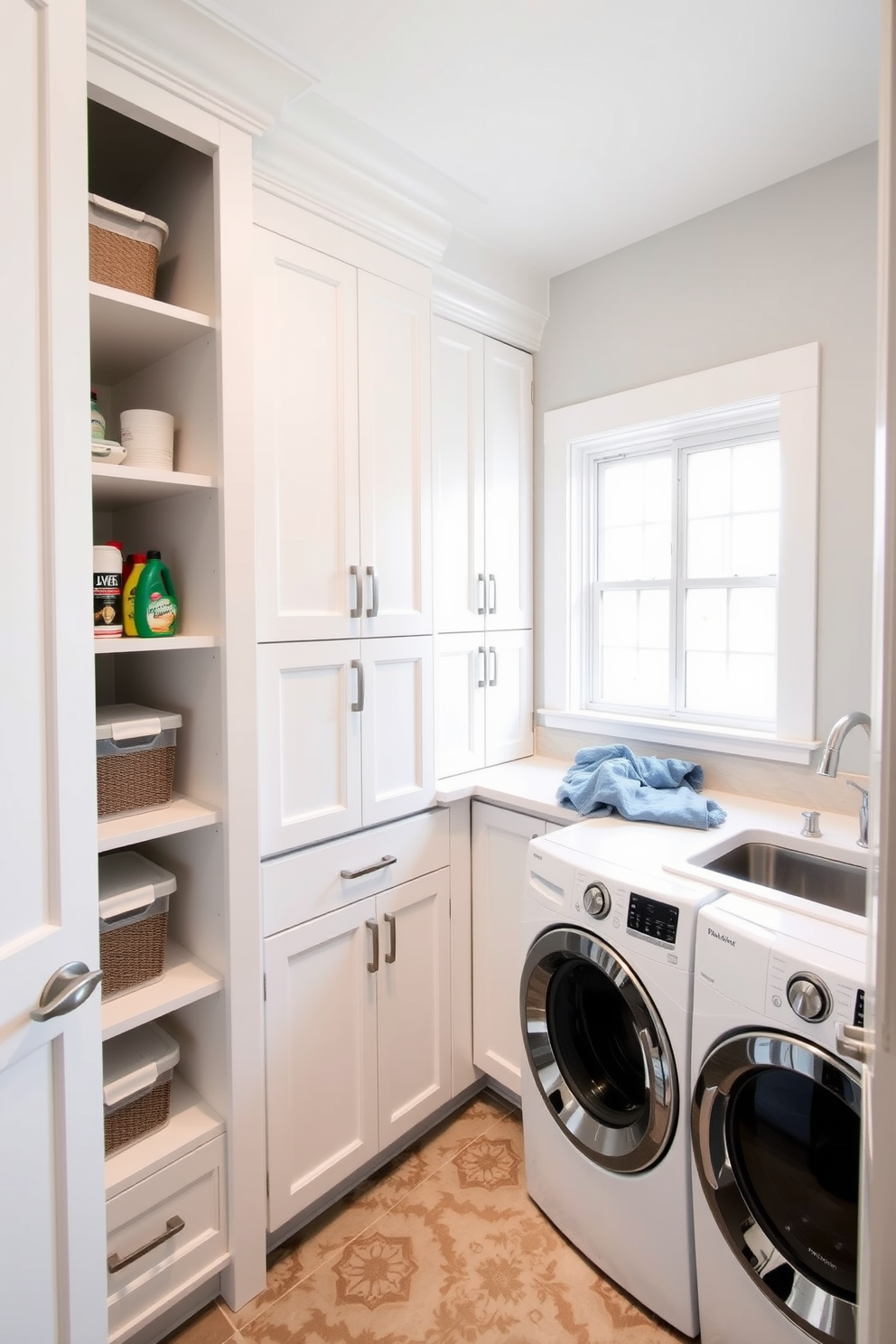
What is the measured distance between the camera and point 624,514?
2465 millimetres

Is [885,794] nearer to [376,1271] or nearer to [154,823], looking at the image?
[154,823]

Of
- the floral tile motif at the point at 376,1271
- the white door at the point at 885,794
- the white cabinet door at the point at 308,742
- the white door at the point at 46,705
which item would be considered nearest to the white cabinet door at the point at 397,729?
the white cabinet door at the point at 308,742

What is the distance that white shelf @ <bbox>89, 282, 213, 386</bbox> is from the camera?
4.33 feet

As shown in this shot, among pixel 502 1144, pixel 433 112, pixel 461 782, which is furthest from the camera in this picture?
pixel 461 782

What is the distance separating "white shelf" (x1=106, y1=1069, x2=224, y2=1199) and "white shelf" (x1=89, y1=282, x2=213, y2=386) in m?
1.64

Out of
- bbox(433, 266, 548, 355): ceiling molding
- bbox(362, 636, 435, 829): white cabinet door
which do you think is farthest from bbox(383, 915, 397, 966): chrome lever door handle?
bbox(433, 266, 548, 355): ceiling molding

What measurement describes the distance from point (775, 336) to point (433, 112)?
1041mm

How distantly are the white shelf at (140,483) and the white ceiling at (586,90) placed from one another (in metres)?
0.83

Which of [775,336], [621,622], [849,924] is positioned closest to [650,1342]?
[849,924]

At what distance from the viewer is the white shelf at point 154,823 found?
4.39 ft

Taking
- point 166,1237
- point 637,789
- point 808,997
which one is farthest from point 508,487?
point 166,1237

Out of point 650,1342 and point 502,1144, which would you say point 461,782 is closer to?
point 502,1144

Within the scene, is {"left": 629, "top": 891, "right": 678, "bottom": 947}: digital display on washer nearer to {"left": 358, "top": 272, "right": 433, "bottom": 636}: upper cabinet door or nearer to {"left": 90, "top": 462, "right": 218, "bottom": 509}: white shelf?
{"left": 358, "top": 272, "right": 433, "bottom": 636}: upper cabinet door

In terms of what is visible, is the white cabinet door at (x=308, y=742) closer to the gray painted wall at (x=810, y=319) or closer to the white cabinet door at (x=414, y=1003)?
the white cabinet door at (x=414, y=1003)
